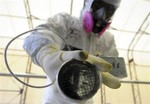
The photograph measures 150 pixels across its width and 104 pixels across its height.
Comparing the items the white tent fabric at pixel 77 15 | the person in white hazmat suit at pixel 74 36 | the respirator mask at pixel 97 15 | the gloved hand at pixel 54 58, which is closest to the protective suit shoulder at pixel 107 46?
the person in white hazmat suit at pixel 74 36

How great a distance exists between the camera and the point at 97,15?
4.19 feet

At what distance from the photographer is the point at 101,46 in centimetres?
139

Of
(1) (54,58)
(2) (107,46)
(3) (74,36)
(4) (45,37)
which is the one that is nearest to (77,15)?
(2) (107,46)

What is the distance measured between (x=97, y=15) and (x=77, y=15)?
391 centimetres

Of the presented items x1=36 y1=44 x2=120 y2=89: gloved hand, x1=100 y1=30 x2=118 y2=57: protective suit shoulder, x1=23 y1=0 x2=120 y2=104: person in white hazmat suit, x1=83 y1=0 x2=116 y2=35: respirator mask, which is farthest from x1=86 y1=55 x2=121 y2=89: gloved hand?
x1=100 y1=30 x2=118 y2=57: protective suit shoulder

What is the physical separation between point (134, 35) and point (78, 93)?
5848 millimetres

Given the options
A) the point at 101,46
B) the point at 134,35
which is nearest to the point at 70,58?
the point at 101,46

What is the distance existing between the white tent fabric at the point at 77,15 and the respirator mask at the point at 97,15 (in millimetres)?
3581

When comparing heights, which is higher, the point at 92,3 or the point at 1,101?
the point at 1,101

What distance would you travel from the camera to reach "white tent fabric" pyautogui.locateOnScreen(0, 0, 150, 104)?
5230 millimetres

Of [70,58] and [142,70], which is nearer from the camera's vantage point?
[70,58]

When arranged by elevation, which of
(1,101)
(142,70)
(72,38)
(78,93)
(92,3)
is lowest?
(78,93)

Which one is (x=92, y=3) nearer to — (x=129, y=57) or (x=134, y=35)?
(x=134, y=35)

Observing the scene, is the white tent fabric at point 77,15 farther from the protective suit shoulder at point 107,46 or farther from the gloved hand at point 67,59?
the gloved hand at point 67,59
